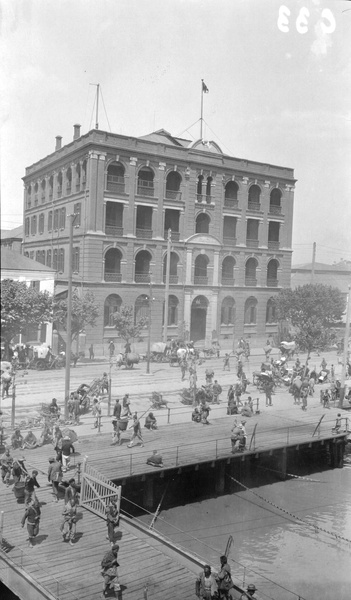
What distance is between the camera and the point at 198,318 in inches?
933

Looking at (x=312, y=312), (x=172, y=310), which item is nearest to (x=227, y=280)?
(x=172, y=310)

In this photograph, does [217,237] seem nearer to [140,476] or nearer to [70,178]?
[70,178]

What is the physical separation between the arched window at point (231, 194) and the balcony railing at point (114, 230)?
4.59 meters

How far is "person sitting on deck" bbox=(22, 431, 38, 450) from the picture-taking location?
795 inches

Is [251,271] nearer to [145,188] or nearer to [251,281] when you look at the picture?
[251,281]

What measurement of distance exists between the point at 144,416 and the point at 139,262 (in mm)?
5849

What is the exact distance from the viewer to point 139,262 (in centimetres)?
2283

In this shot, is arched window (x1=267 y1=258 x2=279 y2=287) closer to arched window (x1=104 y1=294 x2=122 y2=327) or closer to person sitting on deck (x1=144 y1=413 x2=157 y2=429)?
arched window (x1=104 y1=294 x2=122 y2=327)

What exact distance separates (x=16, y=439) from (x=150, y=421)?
5173 mm

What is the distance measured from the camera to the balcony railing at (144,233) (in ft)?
74.7

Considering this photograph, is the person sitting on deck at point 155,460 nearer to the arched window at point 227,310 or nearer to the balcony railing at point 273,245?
the arched window at point 227,310

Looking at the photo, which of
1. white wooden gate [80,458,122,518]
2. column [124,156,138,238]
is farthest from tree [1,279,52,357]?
white wooden gate [80,458,122,518]

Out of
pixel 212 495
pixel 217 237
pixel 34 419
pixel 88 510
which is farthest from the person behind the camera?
pixel 217 237

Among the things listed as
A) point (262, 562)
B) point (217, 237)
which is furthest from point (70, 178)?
point (262, 562)
